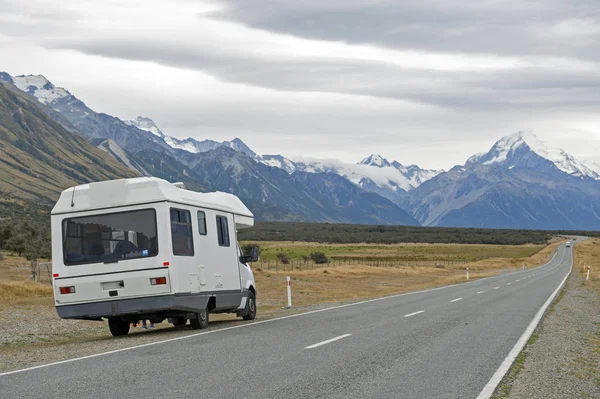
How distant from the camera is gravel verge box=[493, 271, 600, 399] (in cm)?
1036

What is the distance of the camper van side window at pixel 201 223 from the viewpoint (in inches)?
731

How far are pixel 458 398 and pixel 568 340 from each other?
8104 millimetres

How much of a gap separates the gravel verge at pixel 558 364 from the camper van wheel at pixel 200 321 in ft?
24.9

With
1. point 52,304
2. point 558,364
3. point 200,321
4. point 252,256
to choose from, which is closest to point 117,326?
point 200,321

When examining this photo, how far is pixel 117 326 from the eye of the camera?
1920 centimetres

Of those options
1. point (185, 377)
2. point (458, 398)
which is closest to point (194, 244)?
point (185, 377)

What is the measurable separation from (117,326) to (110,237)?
3015 millimetres

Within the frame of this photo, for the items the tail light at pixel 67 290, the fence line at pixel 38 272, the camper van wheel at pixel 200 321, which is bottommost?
the camper van wheel at pixel 200 321

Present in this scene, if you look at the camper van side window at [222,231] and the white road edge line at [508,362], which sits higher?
the camper van side window at [222,231]

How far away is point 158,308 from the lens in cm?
1689

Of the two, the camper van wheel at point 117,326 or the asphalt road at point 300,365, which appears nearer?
the asphalt road at point 300,365

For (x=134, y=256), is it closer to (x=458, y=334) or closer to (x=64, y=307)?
(x=64, y=307)

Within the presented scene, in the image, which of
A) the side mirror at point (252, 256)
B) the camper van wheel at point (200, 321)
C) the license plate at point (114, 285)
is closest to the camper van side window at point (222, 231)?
the side mirror at point (252, 256)

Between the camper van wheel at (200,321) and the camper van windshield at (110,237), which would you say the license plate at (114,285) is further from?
the camper van wheel at (200,321)
